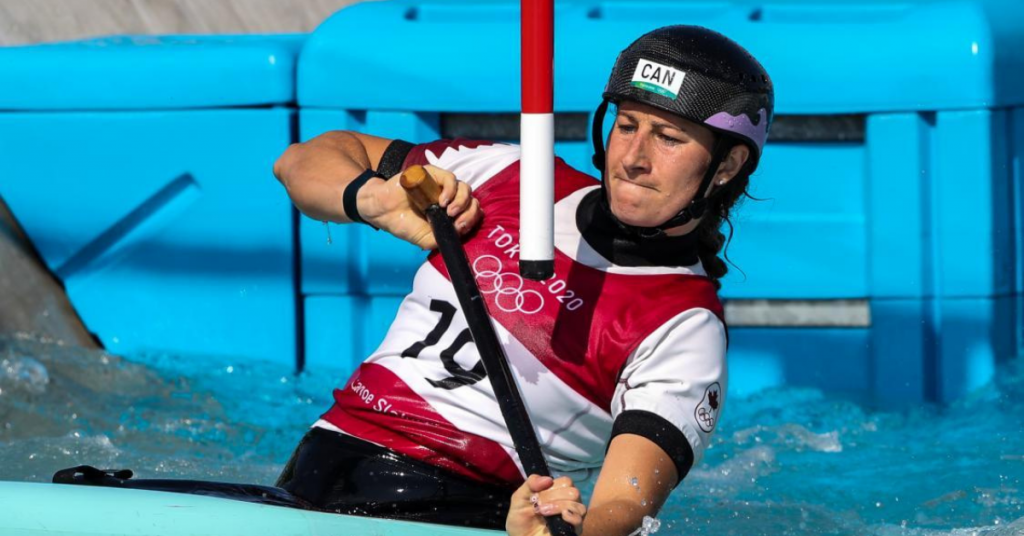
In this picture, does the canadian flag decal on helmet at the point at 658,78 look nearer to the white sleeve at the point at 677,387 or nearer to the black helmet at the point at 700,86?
the black helmet at the point at 700,86

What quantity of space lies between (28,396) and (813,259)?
2109 mm

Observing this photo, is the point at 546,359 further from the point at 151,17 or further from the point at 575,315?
the point at 151,17

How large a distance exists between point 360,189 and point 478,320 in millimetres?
342

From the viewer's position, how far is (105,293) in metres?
4.14

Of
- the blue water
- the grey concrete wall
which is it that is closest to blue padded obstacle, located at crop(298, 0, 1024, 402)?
the blue water

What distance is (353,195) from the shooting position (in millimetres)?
2258

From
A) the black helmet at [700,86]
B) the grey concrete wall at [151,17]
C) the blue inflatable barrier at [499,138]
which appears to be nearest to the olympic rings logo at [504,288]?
the black helmet at [700,86]

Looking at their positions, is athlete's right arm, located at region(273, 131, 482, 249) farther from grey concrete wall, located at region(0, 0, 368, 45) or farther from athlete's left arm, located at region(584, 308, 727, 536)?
grey concrete wall, located at region(0, 0, 368, 45)

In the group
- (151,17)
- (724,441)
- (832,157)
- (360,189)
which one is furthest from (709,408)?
(151,17)

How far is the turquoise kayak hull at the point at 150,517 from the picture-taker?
1944mm

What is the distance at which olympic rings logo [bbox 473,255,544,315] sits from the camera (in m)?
2.20

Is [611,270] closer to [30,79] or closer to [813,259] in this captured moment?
[813,259]

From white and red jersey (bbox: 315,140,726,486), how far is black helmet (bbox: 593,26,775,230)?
0.45ft

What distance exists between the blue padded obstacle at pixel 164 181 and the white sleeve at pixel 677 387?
6.87 ft
